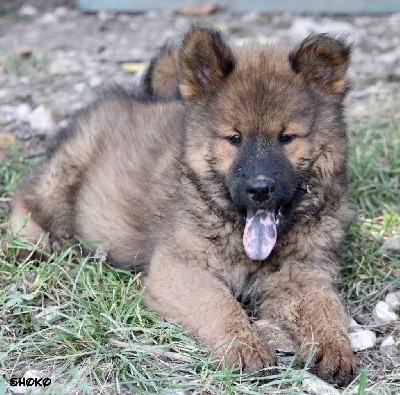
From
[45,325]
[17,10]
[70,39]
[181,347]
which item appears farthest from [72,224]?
[17,10]

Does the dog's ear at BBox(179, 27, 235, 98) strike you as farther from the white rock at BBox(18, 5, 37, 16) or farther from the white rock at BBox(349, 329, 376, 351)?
the white rock at BBox(18, 5, 37, 16)

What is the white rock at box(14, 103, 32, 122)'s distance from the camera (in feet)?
20.3

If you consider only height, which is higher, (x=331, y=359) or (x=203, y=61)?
(x=203, y=61)

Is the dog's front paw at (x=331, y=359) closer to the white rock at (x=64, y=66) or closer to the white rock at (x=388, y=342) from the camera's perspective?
the white rock at (x=388, y=342)

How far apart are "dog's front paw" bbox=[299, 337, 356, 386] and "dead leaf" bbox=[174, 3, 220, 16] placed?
5.84 metres

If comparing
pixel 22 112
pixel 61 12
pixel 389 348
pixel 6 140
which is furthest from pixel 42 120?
pixel 61 12

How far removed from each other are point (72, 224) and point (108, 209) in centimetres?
34

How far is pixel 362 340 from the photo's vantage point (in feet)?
12.4

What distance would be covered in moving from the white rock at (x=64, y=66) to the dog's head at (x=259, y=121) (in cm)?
346

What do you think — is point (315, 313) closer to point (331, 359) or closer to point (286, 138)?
point (331, 359)

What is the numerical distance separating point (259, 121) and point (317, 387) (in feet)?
3.60

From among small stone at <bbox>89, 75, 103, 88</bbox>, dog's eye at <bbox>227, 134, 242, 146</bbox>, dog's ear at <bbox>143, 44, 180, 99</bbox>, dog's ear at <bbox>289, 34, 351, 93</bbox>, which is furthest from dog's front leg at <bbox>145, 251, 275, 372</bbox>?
small stone at <bbox>89, 75, 103, 88</bbox>

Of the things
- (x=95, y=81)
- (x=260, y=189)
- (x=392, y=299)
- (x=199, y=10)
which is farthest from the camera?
(x=199, y=10)

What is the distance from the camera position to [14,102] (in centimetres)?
654
